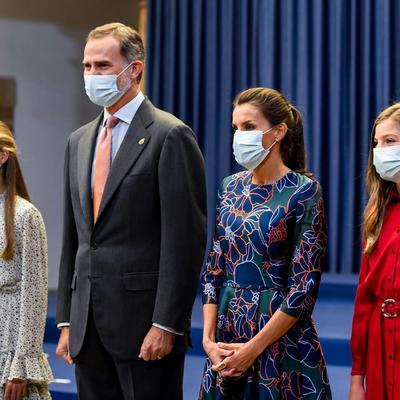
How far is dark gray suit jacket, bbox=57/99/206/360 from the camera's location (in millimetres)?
2336

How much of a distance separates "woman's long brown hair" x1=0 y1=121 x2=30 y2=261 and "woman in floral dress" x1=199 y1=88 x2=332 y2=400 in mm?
748

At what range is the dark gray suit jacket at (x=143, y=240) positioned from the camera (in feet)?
7.66

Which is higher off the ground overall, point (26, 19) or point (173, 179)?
point (26, 19)

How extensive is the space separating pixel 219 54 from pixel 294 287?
4.40 m

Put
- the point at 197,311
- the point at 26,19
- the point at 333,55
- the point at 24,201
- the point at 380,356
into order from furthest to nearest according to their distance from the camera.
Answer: the point at 26,19
the point at 333,55
the point at 197,311
the point at 24,201
the point at 380,356

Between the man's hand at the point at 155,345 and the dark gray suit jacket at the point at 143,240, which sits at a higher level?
the dark gray suit jacket at the point at 143,240

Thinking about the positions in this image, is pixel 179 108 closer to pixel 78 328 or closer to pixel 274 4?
pixel 274 4

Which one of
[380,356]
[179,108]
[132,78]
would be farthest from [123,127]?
[179,108]

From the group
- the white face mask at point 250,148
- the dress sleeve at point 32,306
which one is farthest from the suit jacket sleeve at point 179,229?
the dress sleeve at point 32,306

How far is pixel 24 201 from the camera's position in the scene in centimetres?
294

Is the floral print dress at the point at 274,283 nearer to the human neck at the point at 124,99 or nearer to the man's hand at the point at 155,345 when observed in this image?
the man's hand at the point at 155,345

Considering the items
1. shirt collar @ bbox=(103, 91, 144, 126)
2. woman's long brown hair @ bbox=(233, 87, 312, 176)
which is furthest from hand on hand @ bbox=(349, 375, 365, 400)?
shirt collar @ bbox=(103, 91, 144, 126)

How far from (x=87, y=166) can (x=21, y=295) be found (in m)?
0.61

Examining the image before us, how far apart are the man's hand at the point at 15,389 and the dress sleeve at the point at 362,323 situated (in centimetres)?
109
